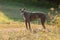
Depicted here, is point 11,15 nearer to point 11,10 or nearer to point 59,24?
point 11,10

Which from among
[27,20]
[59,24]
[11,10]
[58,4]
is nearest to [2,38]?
[27,20]

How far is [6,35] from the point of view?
10.1 metres

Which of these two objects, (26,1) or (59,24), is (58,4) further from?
(59,24)

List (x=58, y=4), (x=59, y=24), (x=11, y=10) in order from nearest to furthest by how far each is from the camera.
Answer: (x=59, y=24), (x=11, y=10), (x=58, y=4)

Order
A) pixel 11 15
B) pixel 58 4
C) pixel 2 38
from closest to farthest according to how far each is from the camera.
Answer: pixel 2 38 < pixel 11 15 < pixel 58 4

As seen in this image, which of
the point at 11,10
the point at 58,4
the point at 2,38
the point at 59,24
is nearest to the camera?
the point at 2,38

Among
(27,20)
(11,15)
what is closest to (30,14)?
(27,20)

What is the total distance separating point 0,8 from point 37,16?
918 cm

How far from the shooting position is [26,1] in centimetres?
2439

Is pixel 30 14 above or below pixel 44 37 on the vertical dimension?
above

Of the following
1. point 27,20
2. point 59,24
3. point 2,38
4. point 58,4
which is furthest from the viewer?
point 58,4

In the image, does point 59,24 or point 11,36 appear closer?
point 11,36

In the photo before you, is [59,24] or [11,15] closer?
[59,24]

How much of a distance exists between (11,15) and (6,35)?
27.2ft
